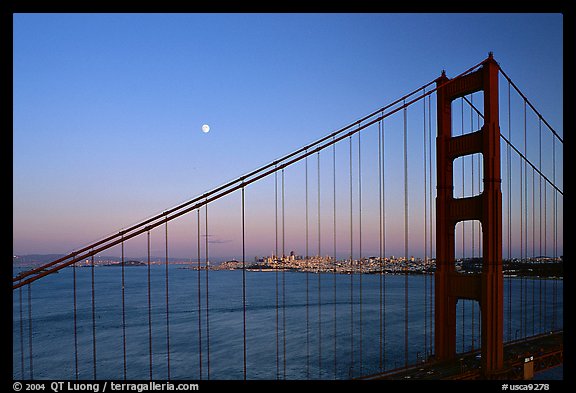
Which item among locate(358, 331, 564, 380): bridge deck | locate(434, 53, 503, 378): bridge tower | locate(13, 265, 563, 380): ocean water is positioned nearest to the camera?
locate(358, 331, 564, 380): bridge deck

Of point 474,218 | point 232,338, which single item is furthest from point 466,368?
point 232,338

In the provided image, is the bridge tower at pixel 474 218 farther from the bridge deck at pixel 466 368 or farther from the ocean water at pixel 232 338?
the ocean water at pixel 232 338

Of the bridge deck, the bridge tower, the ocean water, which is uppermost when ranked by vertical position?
the bridge tower

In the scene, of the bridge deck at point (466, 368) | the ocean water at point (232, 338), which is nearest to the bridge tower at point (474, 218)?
the bridge deck at point (466, 368)

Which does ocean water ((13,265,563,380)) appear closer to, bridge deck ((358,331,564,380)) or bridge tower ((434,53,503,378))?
bridge deck ((358,331,564,380))

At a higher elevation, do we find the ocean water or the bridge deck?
the bridge deck

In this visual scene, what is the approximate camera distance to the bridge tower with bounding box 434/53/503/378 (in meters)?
12.6

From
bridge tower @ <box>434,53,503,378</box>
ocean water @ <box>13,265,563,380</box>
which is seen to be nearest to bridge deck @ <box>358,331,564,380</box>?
bridge tower @ <box>434,53,503,378</box>

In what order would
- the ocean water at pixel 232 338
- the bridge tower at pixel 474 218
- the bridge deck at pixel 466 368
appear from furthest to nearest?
the ocean water at pixel 232 338, the bridge tower at pixel 474 218, the bridge deck at pixel 466 368

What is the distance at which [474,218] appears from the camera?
1310cm

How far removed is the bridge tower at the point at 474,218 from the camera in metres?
12.6

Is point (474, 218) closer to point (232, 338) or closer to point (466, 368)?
point (466, 368)
